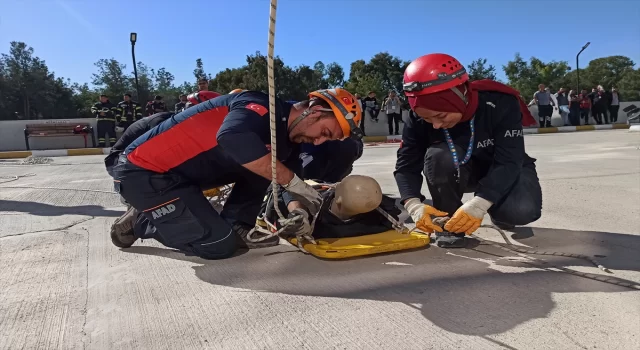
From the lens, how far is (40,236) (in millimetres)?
3018

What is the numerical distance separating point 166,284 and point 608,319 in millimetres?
1798

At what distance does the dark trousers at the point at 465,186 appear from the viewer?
8.05 feet

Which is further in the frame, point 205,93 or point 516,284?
point 205,93

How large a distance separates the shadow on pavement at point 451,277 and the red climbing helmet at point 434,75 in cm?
87

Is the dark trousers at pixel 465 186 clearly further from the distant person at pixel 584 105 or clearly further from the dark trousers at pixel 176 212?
the distant person at pixel 584 105

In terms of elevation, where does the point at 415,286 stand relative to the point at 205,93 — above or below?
below

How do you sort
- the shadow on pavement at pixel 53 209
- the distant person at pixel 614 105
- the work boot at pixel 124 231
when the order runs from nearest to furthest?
the work boot at pixel 124 231 → the shadow on pavement at pixel 53 209 → the distant person at pixel 614 105

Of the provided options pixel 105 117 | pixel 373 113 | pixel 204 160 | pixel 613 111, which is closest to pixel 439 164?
pixel 204 160

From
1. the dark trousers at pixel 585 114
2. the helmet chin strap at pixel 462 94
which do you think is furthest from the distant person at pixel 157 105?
the dark trousers at pixel 585 114

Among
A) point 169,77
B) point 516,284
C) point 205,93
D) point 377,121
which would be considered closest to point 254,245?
point 516,284

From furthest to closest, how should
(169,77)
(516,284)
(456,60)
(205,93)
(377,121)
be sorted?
1. (169,77)
2. (377,121)
3. (205,93)
4. (456,60)
5. (516,284)

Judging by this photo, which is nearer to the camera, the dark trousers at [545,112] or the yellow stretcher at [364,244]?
the yellow stretcher at [364,244]

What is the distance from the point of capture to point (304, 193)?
7.55 ft

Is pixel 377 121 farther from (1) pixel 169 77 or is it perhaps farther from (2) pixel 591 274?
(1) pixel 169 77
